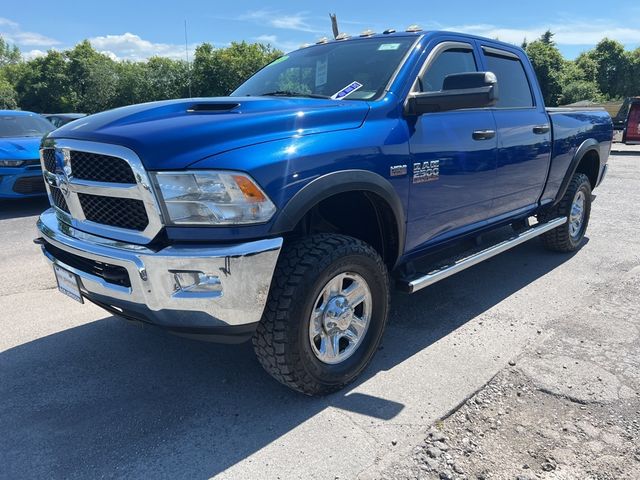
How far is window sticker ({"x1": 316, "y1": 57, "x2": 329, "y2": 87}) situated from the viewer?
3516 millimetres

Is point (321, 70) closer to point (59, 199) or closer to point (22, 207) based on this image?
point (59, 199)

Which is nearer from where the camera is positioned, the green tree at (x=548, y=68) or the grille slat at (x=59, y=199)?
the grille slat at (x=59, y=199)

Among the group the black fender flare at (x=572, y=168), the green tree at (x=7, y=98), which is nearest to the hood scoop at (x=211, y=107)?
the black fender flare at (x=572, y=168)

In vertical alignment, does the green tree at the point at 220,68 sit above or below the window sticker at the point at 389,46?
above

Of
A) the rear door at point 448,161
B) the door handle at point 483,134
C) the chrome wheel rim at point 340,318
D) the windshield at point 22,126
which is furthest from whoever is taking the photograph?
the windshield at point 22,126

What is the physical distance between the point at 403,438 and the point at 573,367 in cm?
135

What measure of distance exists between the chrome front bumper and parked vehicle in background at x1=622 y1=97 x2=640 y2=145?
17.9m

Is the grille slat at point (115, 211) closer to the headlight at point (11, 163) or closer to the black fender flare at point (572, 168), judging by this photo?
the black fender flare at point (572, 168)

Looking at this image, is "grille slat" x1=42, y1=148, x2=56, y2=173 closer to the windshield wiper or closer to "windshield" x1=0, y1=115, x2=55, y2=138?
the windshield wiper

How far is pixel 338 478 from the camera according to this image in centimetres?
220

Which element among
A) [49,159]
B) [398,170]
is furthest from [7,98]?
[398,170]

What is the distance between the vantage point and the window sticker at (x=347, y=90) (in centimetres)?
322

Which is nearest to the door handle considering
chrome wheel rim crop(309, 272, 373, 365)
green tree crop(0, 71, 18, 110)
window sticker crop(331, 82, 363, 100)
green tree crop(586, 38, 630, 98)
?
window sticker crop(331, 82, 363, 100)

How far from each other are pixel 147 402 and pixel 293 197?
141 centimetres
